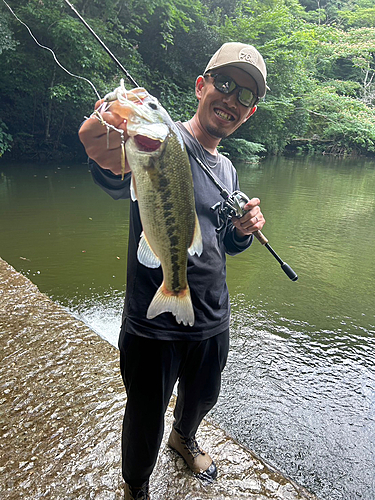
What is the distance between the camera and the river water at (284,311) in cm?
257

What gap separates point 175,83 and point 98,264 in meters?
15.2

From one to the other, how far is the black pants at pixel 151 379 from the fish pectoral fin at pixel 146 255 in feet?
1.06

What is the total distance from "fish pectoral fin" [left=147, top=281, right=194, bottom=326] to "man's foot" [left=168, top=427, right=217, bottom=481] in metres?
0.90

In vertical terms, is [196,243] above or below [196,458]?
above

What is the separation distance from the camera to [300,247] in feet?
21.7

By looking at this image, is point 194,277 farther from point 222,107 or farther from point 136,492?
point 136,492

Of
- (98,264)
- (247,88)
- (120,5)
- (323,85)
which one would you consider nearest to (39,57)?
(120,5)

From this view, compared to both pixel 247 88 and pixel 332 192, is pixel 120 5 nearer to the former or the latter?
pixel 332 192

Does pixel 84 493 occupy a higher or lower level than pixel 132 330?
lower

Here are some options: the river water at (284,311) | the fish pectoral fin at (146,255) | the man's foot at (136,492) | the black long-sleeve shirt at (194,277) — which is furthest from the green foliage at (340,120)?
the man's foot at (136,492)

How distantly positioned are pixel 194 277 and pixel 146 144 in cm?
61

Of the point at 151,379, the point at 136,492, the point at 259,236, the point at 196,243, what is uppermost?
the point at 196,243

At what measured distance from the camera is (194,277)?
1.55 m

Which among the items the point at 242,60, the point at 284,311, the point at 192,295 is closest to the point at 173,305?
the point at 192,295
